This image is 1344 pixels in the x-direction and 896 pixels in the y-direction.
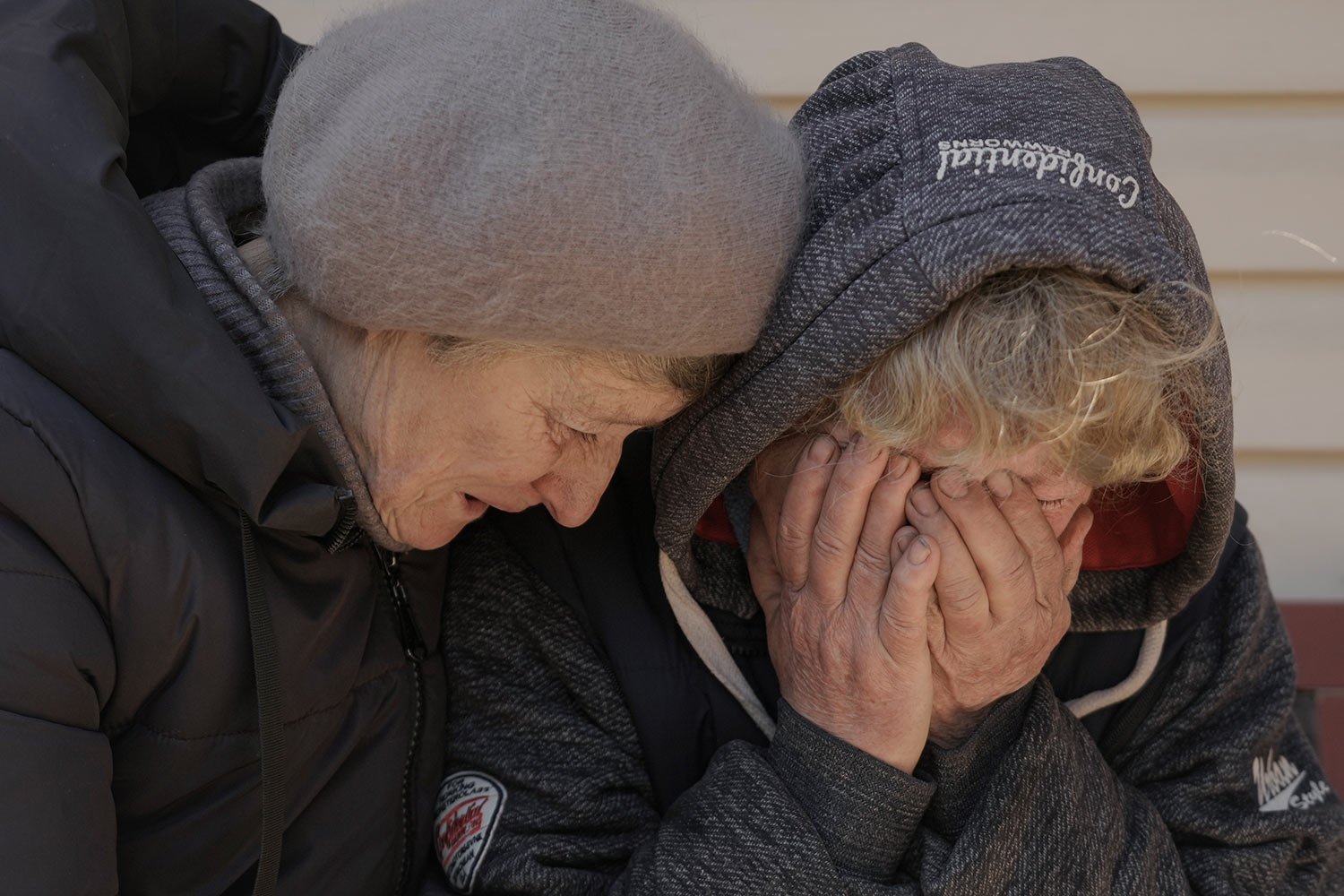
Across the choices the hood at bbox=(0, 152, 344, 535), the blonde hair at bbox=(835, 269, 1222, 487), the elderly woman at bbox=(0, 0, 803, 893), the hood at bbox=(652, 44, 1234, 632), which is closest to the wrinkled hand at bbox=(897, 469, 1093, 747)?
the blonde hair at bbox=(835, 269, 1222, 487)

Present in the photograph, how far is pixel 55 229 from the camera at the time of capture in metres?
1.34

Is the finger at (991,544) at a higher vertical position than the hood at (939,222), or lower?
lower

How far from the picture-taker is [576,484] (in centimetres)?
172

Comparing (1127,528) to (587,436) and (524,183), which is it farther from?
(524,183)

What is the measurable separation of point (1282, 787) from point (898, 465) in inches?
31.1

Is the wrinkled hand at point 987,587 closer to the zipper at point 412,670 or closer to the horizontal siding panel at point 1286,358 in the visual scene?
the zipper at point 412,670

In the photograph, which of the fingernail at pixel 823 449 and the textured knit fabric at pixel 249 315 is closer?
the textured knit fabric at pixel 249 315

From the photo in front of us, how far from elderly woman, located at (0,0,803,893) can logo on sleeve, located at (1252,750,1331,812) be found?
101 cm

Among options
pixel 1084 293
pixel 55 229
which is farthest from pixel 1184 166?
pixel 55 229

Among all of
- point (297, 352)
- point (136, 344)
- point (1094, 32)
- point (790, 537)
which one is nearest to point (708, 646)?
point (790, 537)

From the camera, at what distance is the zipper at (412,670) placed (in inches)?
71.2

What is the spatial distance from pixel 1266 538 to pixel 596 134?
83.7 inches

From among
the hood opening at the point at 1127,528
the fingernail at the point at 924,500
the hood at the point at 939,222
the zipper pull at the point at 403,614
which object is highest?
the hood at the point at 939,222

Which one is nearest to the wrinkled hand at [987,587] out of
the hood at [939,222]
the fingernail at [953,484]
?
the fingernail at [953,484]
